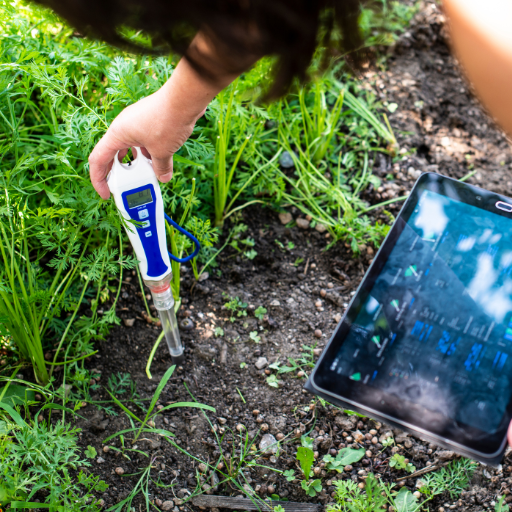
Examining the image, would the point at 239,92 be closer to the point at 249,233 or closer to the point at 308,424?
the point at 249,233

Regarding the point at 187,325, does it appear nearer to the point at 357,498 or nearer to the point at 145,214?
the point at 145,214

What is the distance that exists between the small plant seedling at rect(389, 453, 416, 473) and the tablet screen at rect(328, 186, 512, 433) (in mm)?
421

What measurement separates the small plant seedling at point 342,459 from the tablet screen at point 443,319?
0.43m

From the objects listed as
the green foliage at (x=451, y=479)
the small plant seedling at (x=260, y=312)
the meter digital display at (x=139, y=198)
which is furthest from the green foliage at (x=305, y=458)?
the meter digital display at (x=139, y=198)

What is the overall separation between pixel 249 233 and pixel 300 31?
1265 mm

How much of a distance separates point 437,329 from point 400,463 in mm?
540

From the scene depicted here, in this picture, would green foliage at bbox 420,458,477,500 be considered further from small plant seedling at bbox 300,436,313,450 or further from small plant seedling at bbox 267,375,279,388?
small plant seedling at bbox 267,375,279,388

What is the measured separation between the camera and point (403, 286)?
49.3 inches

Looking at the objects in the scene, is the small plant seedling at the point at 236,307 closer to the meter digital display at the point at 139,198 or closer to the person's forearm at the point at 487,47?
the meter digital display at the point at 139,198

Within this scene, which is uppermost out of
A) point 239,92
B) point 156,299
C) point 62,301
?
point 239,92

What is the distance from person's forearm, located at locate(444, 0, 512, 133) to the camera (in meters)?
0.85

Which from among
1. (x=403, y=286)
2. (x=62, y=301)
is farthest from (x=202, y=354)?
(x=403, y=286)

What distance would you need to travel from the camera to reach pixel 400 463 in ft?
4.71

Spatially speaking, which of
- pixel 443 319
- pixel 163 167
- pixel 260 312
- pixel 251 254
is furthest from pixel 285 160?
pixel 443 319
